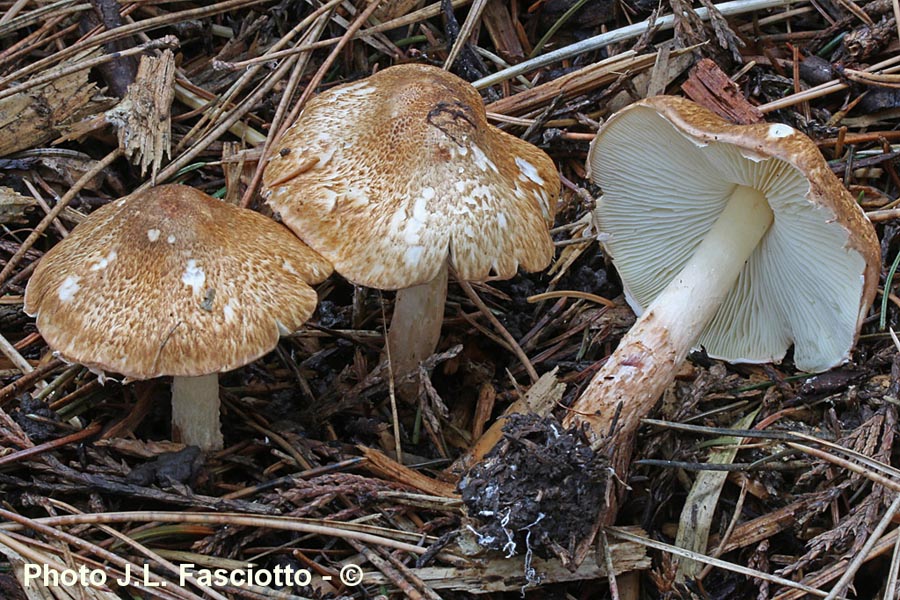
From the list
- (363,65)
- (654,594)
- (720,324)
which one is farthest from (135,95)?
(654,594)

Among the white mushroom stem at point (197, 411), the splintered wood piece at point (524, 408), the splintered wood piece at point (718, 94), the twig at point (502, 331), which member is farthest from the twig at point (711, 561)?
the splintered wood piece at point (718, 94)

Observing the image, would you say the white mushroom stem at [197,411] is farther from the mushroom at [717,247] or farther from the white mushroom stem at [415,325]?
the mushroom at [717,247]

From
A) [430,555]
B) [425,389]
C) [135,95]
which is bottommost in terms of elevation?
[430,555]

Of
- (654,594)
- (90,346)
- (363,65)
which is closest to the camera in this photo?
(90,346)

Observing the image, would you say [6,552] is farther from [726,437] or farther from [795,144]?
[795,144]

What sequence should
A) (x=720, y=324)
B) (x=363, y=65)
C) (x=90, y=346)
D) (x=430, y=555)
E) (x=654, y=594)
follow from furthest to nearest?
(x=363, y=65) < (x=720, y=324) < (x=654, y=594) < (x=430, y=555) < (x=90, y=346)

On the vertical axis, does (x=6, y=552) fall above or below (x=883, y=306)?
below

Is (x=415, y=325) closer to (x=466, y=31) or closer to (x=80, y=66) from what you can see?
(x=466, y=31)
